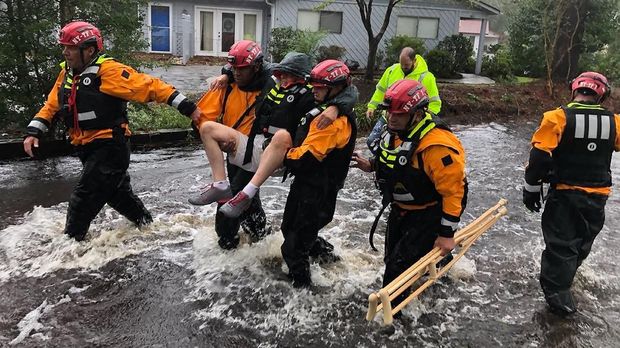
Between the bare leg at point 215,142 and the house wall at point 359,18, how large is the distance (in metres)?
18.4

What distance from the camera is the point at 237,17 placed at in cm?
2411

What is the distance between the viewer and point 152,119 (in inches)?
437

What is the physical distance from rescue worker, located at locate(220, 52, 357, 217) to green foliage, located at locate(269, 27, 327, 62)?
14728 millimetres

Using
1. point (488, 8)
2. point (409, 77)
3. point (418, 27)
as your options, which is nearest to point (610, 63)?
point (488, 8)

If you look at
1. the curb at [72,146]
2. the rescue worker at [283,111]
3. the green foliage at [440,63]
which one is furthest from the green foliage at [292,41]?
the rescue worker at [283,111]

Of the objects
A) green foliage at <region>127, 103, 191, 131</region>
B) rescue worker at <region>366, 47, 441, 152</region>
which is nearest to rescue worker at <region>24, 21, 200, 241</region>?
rescue worker at <region>366, 47, 441, 152</region>

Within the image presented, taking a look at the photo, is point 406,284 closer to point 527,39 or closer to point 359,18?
point 359,18

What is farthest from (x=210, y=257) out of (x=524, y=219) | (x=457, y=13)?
(x=457, y=13)

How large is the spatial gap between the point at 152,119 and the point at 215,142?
22.4ft

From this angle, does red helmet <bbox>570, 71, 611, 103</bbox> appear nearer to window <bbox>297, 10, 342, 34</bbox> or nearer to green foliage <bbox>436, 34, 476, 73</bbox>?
window <bbox>297, 10, 342, 34</bbox>

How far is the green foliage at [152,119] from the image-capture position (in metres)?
10.7

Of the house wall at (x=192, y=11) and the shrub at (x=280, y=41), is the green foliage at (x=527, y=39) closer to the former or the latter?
the shrub at (x=280, y=41)

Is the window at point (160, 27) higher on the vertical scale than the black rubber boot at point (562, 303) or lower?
higher

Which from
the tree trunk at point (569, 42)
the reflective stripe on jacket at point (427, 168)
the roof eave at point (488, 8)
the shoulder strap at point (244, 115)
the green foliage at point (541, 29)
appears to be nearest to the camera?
the reflective stripe on jacket at point (427, 168)
